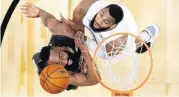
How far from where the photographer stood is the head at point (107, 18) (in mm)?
1770

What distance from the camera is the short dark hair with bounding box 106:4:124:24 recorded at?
1.77 metres

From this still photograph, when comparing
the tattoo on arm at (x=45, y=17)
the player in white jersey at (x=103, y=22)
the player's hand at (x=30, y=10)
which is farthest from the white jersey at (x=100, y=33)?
the player's hand at (x=30, y=10)

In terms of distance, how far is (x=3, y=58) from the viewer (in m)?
1.96

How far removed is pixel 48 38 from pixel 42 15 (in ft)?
0.52

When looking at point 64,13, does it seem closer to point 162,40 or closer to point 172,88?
point 162,40

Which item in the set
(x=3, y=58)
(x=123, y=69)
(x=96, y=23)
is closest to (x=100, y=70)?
(x=123, y=69)

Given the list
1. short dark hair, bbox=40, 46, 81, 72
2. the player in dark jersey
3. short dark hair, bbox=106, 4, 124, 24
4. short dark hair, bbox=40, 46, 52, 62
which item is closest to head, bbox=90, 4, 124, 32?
short dark hair, bbox=106, 4, 124, 24

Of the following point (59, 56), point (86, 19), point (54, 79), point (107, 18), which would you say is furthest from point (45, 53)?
point (107, 18)

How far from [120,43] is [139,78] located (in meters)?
0.24

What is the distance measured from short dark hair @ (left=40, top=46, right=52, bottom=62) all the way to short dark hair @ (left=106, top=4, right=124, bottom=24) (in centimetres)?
46

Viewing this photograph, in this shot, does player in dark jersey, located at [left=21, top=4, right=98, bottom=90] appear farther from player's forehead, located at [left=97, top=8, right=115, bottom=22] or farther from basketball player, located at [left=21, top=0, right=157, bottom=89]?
player's forehead, located at [left=97, top=8, right=115, bottom=22]

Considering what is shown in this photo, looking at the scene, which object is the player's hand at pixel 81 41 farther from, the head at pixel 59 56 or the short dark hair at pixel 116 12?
the short dark hair at pixel 116 12

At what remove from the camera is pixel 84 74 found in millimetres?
1837

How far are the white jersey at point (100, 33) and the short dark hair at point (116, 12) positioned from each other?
0.02 metres
